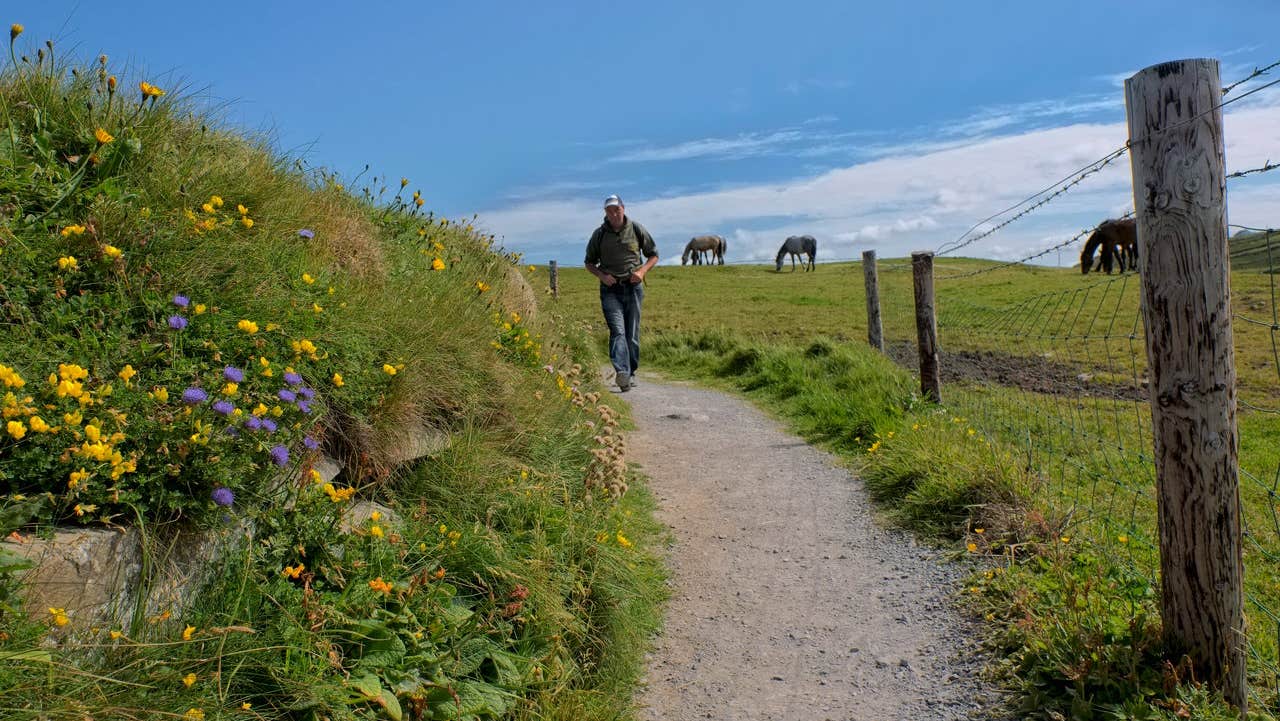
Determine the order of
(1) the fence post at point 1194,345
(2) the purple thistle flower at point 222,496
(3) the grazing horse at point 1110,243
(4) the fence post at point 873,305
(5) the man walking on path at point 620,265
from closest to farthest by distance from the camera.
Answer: (2) the purple thistle flower at point 222,496 → (1) the fence post at point 1194,345 → (5) the man walking on path at point 620,265 → (4) the fence post at point 873,305 → (3) the grazing horse at point 1110,243

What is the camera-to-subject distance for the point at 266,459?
3387mm

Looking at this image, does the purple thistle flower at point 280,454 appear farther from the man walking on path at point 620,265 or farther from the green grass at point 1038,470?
the man walking on path at point 620,265

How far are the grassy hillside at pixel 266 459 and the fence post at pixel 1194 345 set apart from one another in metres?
2.55

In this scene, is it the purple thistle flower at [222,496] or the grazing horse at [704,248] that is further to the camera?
the grazing horse at [704,248]

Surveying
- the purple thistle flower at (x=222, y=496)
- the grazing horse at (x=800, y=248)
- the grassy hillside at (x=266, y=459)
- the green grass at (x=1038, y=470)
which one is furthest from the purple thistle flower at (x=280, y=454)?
the grazing horse at (x=800, y=248)

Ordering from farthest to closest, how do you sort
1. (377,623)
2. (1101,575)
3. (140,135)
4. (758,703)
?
(140,135), (1101,575), (758,703), (377,623)

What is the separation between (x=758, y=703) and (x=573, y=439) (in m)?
2.40

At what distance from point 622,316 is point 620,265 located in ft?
2.34

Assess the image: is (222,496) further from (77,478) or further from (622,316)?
(622,316)

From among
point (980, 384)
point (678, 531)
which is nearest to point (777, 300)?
point (980, 384)

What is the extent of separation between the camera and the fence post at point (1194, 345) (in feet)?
10.9

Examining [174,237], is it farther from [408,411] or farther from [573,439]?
[573,439]

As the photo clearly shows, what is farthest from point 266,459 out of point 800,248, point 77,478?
point 800,248

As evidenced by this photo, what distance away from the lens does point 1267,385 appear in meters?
11.6
